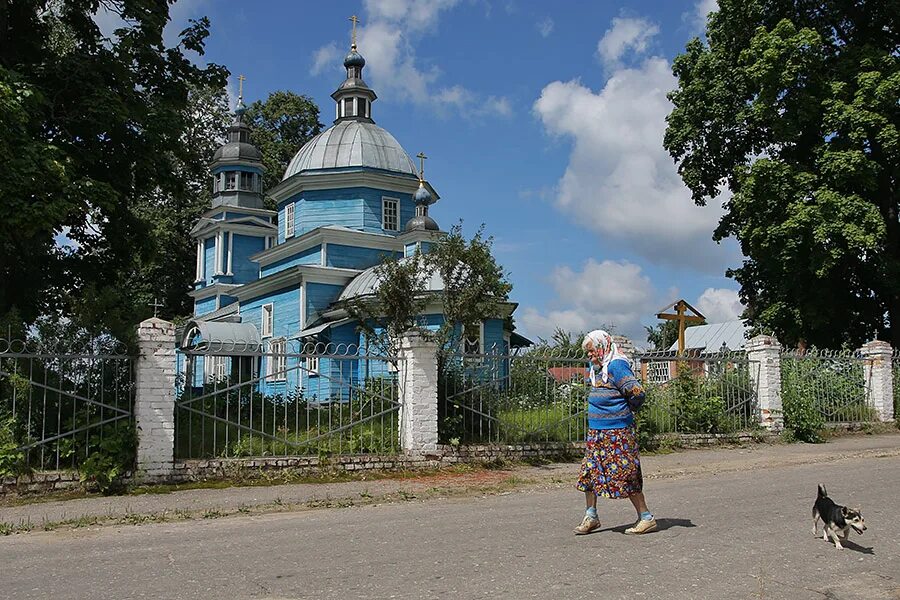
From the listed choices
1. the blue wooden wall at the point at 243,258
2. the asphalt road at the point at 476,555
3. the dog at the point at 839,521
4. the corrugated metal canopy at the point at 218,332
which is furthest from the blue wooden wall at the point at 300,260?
the dog at the point at 839,521

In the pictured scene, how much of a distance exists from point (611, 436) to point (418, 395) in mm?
5401

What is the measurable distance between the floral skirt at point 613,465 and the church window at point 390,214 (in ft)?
84.1

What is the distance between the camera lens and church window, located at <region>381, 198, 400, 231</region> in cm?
3191

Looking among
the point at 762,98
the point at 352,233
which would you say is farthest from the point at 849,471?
the point at 352,233

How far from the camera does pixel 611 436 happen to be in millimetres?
6633

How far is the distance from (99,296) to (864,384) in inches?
613

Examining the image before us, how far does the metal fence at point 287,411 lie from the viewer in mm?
10633

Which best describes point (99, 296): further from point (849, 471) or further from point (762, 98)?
point (762, 98)

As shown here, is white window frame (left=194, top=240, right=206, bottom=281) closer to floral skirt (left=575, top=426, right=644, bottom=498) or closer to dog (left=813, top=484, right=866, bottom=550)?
floral skirt (left=575, top=426, right=644, bottom=498)

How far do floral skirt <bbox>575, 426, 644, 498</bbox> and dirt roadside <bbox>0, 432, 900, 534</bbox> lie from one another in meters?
3.56

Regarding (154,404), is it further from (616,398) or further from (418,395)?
(616,398)

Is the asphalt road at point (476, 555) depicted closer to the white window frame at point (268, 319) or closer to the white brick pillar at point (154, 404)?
the white brick pillar at point (154, 404)

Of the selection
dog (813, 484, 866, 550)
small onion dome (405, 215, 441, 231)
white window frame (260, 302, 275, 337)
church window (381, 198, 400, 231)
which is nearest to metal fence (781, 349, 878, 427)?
dog (813, 484, 866, 550)

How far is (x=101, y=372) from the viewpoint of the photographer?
395 inches
